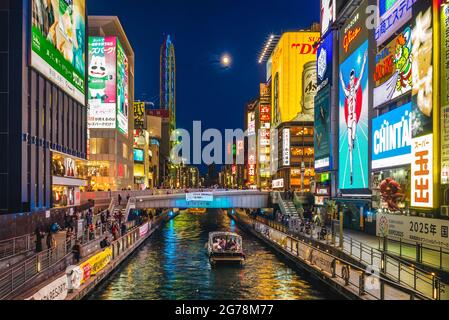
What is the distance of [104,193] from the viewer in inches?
2800

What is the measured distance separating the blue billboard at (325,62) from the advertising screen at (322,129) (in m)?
1.39

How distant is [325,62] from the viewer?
76312 mm

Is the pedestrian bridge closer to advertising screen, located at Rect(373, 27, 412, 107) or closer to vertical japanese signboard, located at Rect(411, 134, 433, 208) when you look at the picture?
advertising screen, located at Rect(373, 27, 412, 107)

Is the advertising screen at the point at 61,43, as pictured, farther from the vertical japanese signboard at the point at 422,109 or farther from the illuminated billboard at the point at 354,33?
the illuminated billboard at the point at 354,33

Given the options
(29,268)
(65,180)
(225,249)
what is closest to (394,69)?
(225,249)

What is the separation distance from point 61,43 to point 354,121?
111 ft

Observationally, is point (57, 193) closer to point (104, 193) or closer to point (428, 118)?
point (104, 193)

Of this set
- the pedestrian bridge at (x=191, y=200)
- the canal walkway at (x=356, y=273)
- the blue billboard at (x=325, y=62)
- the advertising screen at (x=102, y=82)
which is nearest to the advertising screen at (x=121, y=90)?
the advertising screen at (x=102, y=82)

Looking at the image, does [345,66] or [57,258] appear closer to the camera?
[57,258]

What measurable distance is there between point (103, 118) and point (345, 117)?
56224 mm

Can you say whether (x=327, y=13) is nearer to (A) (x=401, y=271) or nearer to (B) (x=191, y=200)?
(B) (x=191, y=200)

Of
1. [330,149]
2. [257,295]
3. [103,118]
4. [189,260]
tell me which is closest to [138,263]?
[189,260]

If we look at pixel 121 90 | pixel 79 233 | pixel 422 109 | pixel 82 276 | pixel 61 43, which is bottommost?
pixel 82 276

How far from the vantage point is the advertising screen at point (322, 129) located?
73625 mm
